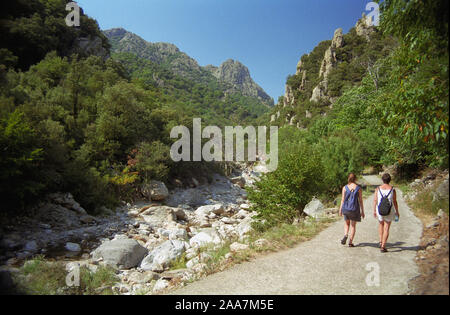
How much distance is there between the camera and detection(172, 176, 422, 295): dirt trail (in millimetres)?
3695

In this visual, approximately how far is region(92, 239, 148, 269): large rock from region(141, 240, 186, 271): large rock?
Answer: 1.96 ft

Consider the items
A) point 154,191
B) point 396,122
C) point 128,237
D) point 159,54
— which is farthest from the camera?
→ point 159,54

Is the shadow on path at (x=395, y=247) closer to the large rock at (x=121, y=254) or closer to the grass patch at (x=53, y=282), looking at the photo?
the grass patch at (x=53, y=282)

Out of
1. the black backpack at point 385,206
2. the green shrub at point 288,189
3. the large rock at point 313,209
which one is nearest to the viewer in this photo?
the black backpack at point 385,206

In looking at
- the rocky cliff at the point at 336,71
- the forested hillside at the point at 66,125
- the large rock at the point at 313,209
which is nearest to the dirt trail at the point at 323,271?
the large rock at the point at 313,209

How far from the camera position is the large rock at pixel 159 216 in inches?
646

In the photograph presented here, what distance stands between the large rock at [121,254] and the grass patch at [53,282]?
6.39 feet

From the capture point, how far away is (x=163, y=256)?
8797mm

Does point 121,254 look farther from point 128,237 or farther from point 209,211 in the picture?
point 209,211

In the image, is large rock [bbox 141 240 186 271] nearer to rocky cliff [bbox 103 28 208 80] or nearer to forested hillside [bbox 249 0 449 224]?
forested hillside [bbox 249 0 449 224]

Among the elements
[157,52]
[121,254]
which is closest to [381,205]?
[121,254]

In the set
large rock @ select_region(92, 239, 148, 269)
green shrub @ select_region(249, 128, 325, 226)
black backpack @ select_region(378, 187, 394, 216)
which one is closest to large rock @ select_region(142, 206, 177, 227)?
large rock @ select_region(92, 239, 148, 269)

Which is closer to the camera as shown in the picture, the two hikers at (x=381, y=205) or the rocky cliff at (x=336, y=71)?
the two hikers at (x=381, y=205)

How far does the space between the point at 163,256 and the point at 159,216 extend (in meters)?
9.02
